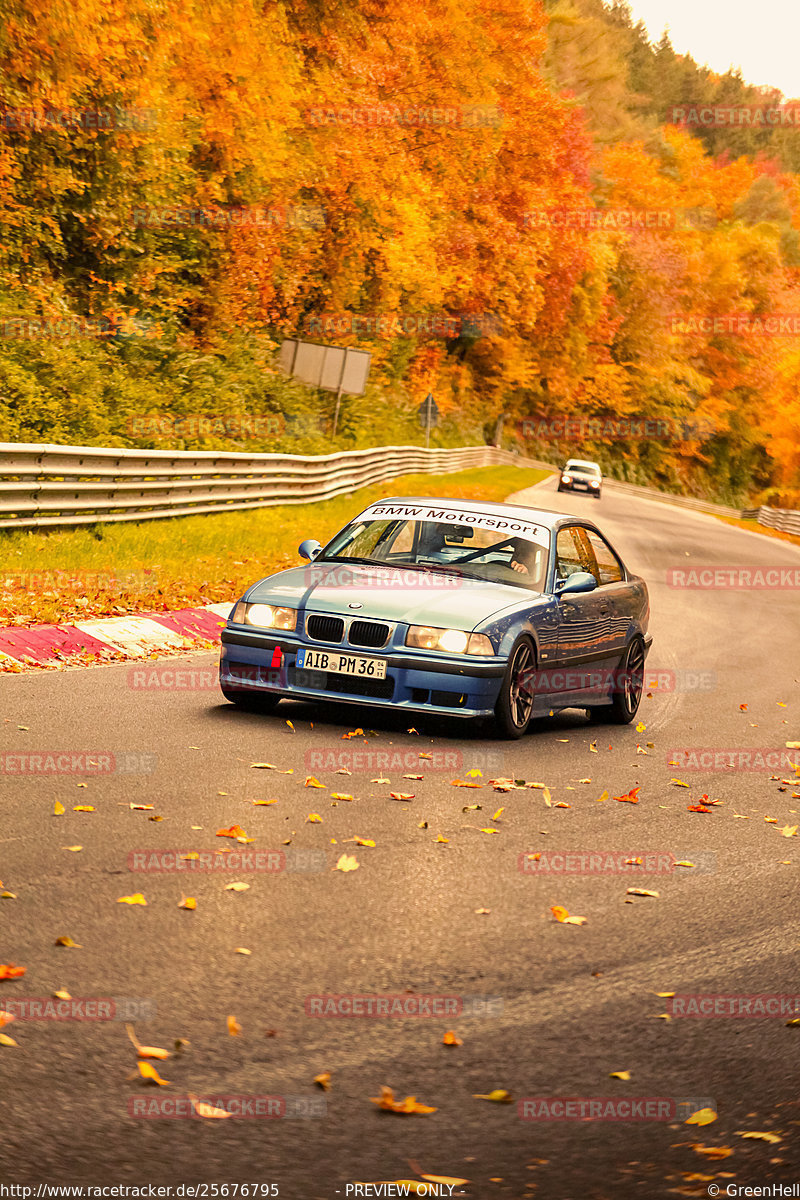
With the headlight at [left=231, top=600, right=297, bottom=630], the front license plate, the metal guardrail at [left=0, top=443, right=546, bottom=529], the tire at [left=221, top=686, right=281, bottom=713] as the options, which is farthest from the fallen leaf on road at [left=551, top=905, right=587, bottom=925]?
the metal guardrail at [left=0, top=443, right=546, bottom=529]

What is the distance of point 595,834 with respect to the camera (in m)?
6.77

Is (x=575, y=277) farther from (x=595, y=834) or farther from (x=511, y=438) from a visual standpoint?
(x=595, y=834)

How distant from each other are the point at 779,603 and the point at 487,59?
3691cm

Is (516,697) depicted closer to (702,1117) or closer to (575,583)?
(575,583)

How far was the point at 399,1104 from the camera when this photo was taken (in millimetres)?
3566

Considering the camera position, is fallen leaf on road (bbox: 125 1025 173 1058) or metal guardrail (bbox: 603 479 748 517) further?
metal guardrail (bbox: 603 479 748 517)

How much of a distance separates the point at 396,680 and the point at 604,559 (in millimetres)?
3020

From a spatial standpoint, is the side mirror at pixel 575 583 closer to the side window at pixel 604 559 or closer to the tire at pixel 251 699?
the side window at pixel 604 559

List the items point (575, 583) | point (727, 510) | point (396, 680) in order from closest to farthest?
point (396, 680) → point (575, 583) → point (727, 510)

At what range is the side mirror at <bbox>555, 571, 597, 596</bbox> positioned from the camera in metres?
9.80

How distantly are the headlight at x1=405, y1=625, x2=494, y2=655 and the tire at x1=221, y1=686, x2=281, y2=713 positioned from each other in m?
1.10

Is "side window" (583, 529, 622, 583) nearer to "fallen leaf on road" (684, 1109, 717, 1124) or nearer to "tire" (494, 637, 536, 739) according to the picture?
"tire" (494, 637, 536, 739)

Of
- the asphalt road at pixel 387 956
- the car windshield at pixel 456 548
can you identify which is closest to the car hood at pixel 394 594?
the car windshield at pixel 456 548

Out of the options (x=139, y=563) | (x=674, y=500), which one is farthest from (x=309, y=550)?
(x=674, y=500)
